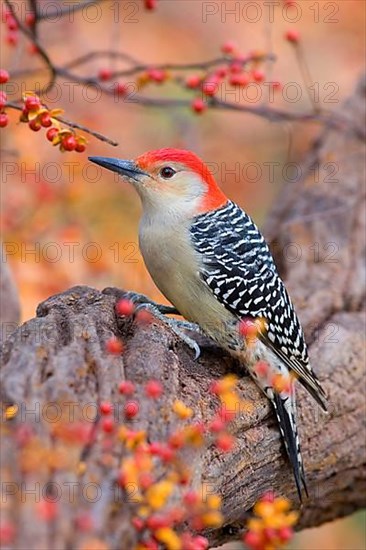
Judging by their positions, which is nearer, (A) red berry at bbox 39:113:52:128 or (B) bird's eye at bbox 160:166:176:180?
(A) red berry at bbox 39:113:52:128

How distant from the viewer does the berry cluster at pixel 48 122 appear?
3842 millimetres

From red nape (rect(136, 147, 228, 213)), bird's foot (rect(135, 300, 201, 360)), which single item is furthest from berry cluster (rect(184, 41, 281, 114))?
bird's foot (rect(135, 300, 201, 360))

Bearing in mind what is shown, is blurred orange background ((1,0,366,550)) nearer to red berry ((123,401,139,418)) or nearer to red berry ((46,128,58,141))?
red berry ((46,128,58,141))

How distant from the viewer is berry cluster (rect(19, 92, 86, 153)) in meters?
3.84

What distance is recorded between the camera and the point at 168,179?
4930mm

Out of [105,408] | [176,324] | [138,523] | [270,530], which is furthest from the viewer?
[176,324]

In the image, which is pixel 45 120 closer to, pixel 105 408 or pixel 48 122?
pixel 48 122

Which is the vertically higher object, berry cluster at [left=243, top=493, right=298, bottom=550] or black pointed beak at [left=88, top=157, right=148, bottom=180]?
black pointed beak at [left=88, top=157, right=148, bottom=180]

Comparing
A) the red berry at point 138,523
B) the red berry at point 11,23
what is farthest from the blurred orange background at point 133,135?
the red berry at point 138,523

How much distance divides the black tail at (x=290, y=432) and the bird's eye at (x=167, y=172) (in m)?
1.29

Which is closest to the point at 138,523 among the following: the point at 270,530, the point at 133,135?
the point at 270,530

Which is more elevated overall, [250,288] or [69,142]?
[69,142]

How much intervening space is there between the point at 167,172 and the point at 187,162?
0.39 ft

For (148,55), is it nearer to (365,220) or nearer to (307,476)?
(365,220)
